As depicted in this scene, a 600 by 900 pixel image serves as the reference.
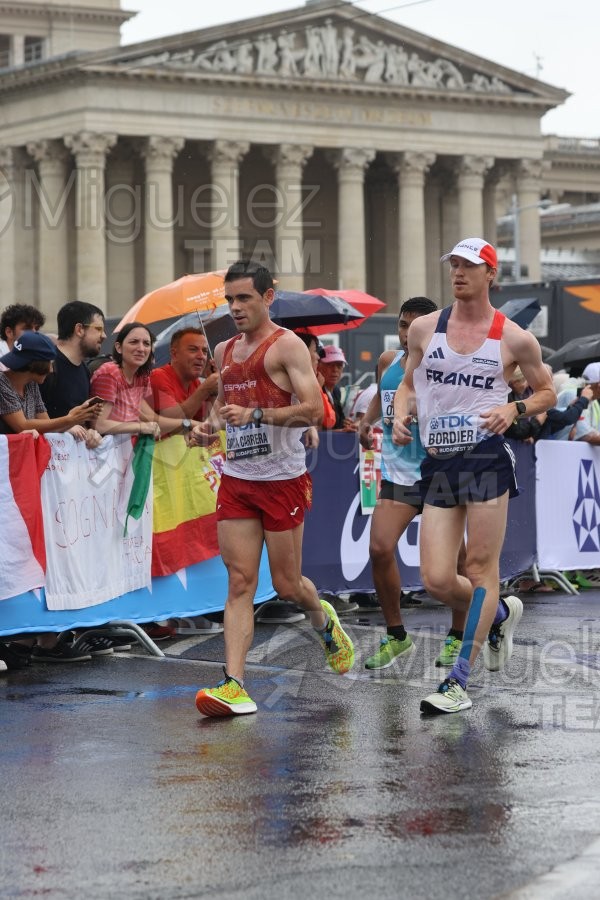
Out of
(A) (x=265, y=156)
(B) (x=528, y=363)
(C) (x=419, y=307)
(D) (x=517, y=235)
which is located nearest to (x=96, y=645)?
(C) (x=419, y=307)

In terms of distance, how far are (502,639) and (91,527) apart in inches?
106

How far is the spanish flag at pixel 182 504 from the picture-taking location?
422 inches

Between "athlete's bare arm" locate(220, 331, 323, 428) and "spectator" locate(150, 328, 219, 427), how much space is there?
2.75 metres

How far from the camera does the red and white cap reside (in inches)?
305

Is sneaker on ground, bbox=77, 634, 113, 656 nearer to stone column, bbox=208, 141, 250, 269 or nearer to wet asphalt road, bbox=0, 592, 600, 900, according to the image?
wet asphalt road, bbox=0, 592, 600, 900

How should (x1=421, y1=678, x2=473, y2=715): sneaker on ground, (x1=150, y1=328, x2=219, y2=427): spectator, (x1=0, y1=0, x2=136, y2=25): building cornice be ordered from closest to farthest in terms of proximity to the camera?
1. (x1=421, y1=678, x2=473, y2=715): sneaker on ground
2. (x1=150, y1=328, x2=219, y2=427): spectator
3. (x1=0, y1=0, x2=136, y2=25): building cornice

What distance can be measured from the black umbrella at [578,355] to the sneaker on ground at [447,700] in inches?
515

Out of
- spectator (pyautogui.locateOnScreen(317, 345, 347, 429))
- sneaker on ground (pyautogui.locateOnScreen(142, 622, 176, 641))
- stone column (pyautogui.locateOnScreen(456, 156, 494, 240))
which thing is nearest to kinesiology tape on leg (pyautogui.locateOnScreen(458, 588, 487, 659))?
sneaker on ground (pyautogui.locateOnScreen(142, 622, 176, 641))

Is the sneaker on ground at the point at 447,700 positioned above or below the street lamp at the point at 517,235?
below

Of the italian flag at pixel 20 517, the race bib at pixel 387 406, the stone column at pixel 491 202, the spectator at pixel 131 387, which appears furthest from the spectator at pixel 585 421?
the stone column at pixel 491 202

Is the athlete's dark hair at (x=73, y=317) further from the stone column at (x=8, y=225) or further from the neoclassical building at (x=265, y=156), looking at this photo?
the stone column at (x=8, y=225)

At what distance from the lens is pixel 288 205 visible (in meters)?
70.1

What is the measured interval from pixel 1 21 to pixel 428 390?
8828cm

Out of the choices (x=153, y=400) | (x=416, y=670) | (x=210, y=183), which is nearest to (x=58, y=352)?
(x=153, y=400)
